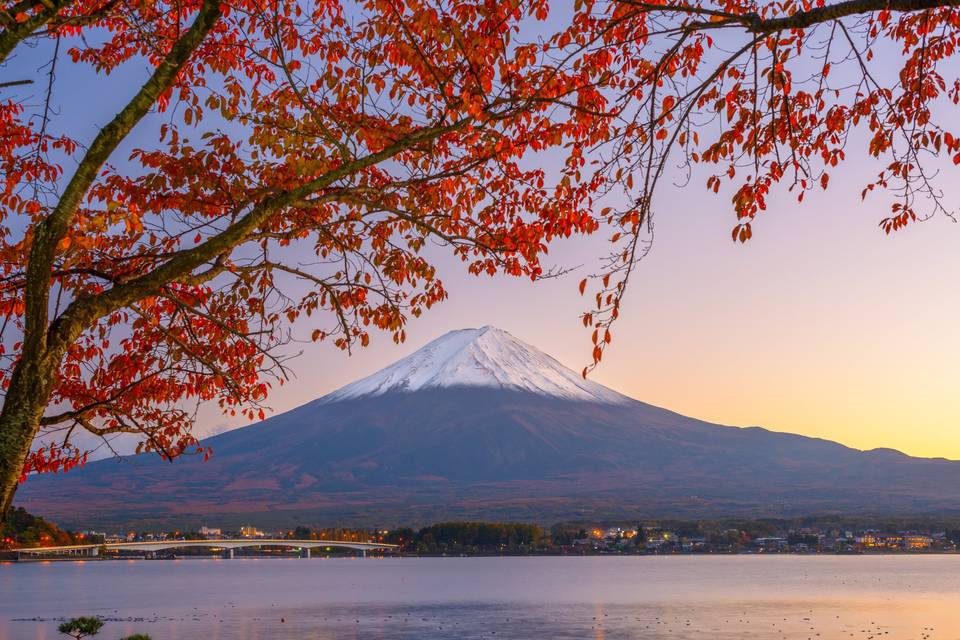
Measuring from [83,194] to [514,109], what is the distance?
346cm

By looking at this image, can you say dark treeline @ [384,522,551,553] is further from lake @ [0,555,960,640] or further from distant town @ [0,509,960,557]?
lake @ [0,555,960,640]

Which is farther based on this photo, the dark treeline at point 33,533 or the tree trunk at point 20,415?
the dark treeline at point 33,533

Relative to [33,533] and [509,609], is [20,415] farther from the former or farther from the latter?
[33,533]

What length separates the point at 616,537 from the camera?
188 m

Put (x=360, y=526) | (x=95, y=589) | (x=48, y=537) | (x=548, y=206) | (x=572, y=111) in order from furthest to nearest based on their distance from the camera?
1. (x=360, y=526)
2. (x=48, y=537)
3. (x=95, y=589)
4. (x=548, y=206)
5. (x=572, y=111)

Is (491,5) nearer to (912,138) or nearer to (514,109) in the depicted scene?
(514,109)

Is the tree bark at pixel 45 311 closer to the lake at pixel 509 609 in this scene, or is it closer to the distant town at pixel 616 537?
the lake at pixel 509 609

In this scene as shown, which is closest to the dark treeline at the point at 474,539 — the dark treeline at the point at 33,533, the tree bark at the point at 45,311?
the dark treeline at the point at 33,533

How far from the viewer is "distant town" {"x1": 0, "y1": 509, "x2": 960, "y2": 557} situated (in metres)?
168

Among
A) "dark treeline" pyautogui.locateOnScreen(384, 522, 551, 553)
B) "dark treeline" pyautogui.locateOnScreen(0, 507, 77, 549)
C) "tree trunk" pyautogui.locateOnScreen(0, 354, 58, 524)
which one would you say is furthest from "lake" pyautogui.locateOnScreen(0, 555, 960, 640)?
"dark treeline" pyautogui.locateOnScreen(384, 522, 551, 553)

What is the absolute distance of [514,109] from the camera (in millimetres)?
8633

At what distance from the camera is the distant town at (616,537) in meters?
168

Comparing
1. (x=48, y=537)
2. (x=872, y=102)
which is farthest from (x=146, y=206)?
(x=48, y=537)

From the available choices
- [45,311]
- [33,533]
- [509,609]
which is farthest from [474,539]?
[45,311]
